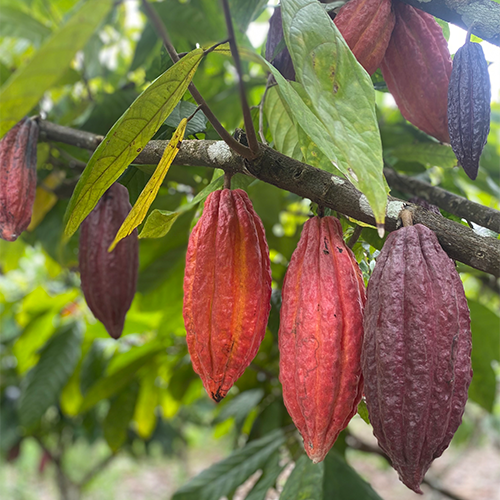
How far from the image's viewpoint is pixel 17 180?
0.92m

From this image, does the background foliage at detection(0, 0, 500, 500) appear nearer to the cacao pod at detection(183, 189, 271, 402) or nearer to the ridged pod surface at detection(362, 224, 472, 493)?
the cacao pod at detection(183, 189, 271, 402)

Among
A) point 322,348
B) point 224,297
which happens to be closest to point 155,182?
point 224,297

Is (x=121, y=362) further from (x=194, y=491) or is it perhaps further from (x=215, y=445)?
(x=215, y=445)

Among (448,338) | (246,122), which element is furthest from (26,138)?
(448,338)

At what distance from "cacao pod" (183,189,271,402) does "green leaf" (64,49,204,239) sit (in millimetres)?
140

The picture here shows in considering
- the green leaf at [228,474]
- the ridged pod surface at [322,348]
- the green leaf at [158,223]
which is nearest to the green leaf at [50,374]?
the green leaf at [228,474]

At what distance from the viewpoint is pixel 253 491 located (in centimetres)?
129

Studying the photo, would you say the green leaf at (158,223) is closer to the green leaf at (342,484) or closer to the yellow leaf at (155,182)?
the yellow leaf at (155,182)

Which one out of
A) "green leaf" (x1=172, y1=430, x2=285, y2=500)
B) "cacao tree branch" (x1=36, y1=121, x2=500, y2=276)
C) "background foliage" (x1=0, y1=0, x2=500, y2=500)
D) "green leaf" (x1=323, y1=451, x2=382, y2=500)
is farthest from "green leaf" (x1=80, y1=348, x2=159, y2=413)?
"cacao tree branch" (x1=36, y1=121, x2=500, y2=276)

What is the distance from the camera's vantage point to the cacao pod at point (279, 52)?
828 millimetres

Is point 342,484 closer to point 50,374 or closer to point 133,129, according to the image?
point 133,129

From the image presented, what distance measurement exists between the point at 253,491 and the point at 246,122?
1049 millimetres

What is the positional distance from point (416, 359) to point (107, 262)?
662 mm

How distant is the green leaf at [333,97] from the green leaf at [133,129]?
137 mm
